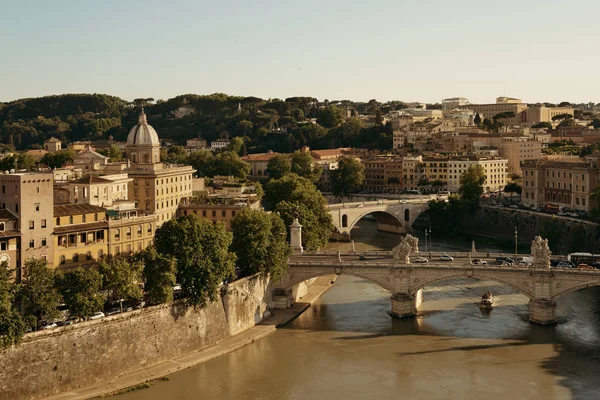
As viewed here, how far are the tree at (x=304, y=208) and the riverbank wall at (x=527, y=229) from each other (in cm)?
1352

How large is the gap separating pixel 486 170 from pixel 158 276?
173ft

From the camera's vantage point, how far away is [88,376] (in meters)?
29.0

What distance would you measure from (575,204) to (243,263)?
33309mm

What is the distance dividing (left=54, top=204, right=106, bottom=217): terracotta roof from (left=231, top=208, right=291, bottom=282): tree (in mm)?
5553

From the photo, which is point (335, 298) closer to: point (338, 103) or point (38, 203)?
point (38, 203)

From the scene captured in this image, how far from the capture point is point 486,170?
80750mm

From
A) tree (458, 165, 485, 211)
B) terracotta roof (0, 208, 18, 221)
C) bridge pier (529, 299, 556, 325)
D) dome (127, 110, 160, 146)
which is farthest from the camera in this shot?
tree (458, 165, 485, 211)

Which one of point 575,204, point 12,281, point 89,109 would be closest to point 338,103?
point 89,109

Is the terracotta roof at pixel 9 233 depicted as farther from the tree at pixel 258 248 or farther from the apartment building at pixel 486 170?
the apartment building at pixel 486 170

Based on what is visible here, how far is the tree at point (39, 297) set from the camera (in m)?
28.9

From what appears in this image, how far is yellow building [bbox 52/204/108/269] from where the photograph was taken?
115 feet

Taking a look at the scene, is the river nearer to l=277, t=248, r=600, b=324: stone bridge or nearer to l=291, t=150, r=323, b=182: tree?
l=277, t=248, r=600, b=324: stone bridge

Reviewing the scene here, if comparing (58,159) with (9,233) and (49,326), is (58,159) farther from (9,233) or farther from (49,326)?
(49,326)

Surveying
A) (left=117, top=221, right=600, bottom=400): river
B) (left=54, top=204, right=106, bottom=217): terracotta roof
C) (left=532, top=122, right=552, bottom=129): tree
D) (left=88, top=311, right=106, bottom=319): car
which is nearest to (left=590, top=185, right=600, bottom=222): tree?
→ (left=117, top=221, right=600, bottom=400): river
